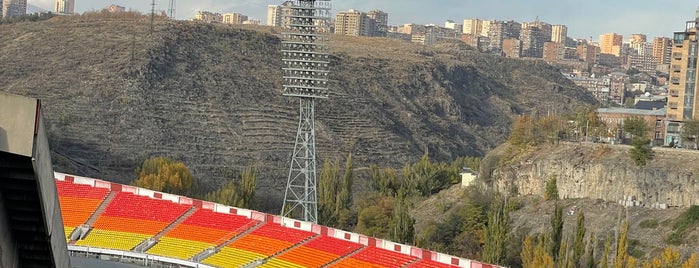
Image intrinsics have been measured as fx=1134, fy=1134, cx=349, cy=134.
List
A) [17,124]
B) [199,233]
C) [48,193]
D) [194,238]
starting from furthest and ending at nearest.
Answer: [199,233] < [194,238] < [48,193] < [17,124]

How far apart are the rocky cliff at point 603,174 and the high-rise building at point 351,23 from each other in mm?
124277

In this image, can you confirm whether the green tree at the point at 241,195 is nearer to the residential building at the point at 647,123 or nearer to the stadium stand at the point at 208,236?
the stadium stand at the point at 208,236

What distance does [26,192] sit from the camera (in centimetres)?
1034

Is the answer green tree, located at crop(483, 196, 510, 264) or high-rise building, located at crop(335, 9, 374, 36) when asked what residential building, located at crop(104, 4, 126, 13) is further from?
green tree, located at crop(483, 196, 510, 264)

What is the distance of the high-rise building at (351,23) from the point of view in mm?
184750

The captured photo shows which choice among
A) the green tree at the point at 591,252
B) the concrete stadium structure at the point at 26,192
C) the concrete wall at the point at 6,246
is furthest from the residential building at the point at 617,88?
the concrete wall at the point at 6,246

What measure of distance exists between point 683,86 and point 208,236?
119ft

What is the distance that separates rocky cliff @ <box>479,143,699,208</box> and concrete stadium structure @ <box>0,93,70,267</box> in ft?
137

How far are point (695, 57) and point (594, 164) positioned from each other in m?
13.1

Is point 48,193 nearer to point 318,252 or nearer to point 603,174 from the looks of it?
point 318,252

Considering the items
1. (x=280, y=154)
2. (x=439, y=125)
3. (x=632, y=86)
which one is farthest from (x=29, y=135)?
(x=632, y=86)

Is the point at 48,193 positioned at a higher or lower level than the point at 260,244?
higher

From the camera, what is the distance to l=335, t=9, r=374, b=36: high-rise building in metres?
185

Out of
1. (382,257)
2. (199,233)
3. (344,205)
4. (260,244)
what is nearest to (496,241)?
(382,257)
